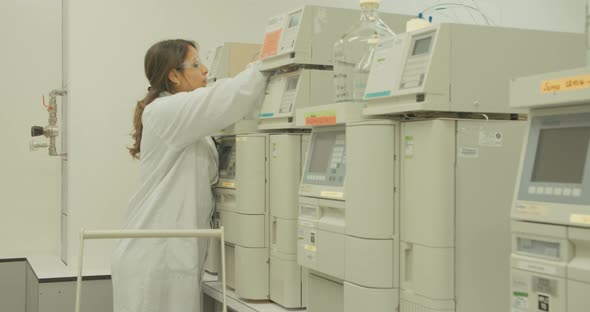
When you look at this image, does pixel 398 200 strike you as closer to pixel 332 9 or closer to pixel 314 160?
pixel 314 160

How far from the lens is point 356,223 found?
6.01ft

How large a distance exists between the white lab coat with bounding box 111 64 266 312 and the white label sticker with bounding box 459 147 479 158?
1.03 m

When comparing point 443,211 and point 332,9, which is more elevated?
point 332,9

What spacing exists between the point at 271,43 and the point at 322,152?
561 millimetres

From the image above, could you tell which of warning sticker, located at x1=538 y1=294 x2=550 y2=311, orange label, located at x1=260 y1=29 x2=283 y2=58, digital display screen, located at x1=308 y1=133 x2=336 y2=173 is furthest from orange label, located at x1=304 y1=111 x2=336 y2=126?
warning sticker, located at x1=538 y1=294 x2=550 y2=311

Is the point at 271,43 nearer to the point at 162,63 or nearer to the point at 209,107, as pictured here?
the point at 209,107

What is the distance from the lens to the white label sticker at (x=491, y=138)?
1711 millimetres

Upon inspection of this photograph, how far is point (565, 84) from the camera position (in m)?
1.28

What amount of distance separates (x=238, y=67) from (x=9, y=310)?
2.20 metres

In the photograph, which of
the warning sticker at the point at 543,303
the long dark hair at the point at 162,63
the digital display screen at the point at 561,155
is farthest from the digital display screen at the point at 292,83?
the warning sticker at the point at 543,303

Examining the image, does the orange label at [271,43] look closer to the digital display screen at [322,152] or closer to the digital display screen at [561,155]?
the digital display screen at [322,152]

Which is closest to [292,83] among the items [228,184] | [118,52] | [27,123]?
[228,184]

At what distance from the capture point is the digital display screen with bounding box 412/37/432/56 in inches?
66.7

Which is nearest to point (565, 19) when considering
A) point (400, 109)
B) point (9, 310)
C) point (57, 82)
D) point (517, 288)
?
point (400, 109)
